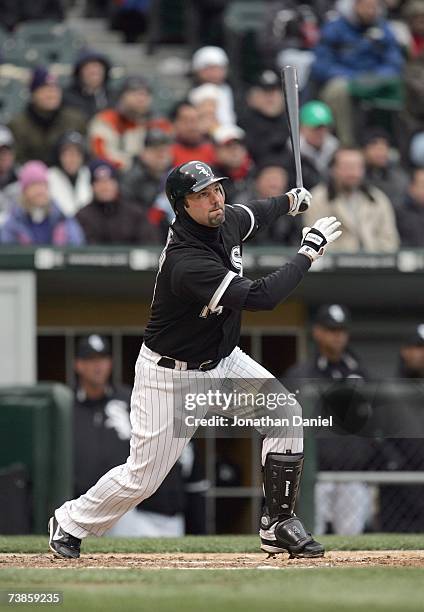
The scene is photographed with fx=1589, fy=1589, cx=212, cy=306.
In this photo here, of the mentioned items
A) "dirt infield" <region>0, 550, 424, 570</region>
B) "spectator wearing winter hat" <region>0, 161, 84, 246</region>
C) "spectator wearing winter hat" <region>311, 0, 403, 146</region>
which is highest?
"spectator wearing winter hat" <region>311, 0, 403, 146</region>

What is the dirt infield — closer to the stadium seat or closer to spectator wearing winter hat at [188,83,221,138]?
spectator wearing winter hat at [188,83,221,138]

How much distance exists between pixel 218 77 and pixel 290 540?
6.64 m

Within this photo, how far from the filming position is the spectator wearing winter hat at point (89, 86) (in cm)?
1213

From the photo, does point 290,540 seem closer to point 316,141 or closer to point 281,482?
Answer: point 281,482

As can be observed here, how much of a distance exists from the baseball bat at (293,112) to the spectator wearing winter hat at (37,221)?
3.06m

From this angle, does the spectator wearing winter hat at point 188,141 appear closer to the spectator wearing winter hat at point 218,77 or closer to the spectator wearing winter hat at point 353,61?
the spectator wearing winter hat at point 218,77

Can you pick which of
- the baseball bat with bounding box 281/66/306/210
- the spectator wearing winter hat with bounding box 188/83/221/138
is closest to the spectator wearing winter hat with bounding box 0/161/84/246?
the spectator wearing winter hat with bounding box 188/83/221/138

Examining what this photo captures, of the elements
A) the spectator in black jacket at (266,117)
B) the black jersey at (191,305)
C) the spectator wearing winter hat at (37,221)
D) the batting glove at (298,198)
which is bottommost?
the black jersey at (191,305)

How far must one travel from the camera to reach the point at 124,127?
11.8 meters

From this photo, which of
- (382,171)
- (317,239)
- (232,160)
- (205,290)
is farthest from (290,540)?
(382,171)

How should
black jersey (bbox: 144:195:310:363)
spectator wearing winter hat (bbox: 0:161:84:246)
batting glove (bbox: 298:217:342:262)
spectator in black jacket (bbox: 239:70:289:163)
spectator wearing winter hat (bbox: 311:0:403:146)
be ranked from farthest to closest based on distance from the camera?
spectator wearing winter hat (bbox: 311:0:403:146)
spectator in black jacket (bbox: 239:70:289:163)
spectator wearing winter hat (bbox: 0:161:84:246)
batting glove (bbox: 298:217:342:262)
black jersey (bbox: 144:195:310:363)

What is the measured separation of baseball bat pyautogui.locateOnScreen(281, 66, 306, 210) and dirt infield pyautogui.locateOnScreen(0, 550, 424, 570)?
1545 mm

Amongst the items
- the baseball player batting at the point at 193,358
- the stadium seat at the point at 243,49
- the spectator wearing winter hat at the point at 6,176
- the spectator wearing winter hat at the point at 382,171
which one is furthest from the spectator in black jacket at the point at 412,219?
the baseball player batting at the point at 193,358

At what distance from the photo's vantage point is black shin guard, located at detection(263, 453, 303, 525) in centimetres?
654
